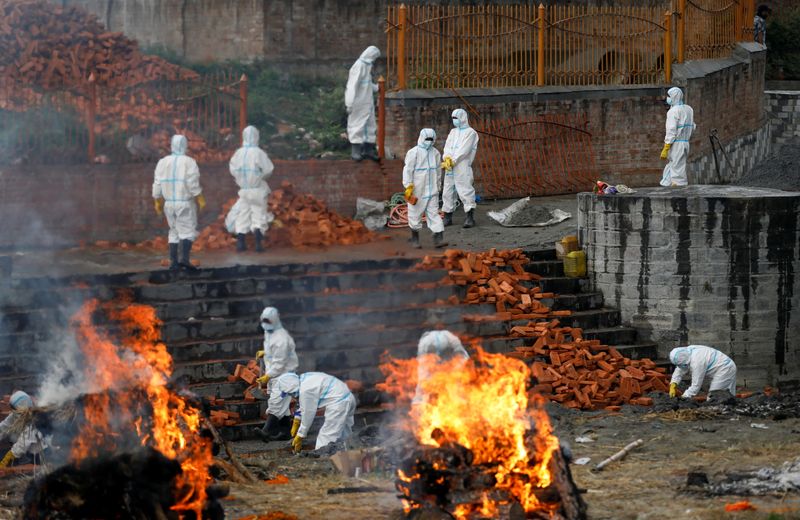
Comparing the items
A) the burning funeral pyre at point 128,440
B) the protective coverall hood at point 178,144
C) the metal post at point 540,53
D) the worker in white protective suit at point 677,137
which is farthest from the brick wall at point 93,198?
the worker in white protective suit at point 677,137

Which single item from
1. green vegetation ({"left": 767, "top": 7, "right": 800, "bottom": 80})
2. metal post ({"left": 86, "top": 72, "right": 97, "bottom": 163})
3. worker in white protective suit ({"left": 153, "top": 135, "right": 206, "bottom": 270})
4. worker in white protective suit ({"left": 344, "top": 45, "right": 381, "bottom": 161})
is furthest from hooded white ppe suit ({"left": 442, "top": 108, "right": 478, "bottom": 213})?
green vegetation ({"left": 767, "top": 7, "right": 800, "bottom": 80})

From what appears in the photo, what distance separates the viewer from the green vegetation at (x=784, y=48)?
35.9m

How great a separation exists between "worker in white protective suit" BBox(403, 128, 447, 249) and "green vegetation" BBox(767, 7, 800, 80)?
16728 mm

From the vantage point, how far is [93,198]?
70.5 feet

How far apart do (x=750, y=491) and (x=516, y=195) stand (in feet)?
40.2

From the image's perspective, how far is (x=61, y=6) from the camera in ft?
85.7

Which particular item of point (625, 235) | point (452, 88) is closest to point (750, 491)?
point (625, 235)

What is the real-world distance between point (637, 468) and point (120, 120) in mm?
10218

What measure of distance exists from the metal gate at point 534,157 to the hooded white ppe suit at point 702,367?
21.9ft

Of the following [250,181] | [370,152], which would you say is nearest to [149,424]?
[250,181]

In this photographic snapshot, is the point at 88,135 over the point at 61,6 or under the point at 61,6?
under

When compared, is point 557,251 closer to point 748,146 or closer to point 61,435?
point 61,435

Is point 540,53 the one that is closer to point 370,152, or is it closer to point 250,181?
point 370,152

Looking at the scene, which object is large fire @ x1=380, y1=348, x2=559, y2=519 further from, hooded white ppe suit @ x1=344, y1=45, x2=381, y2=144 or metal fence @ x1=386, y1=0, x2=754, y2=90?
metal fence @ x1=386, y1=0, x2=754, y2=90
